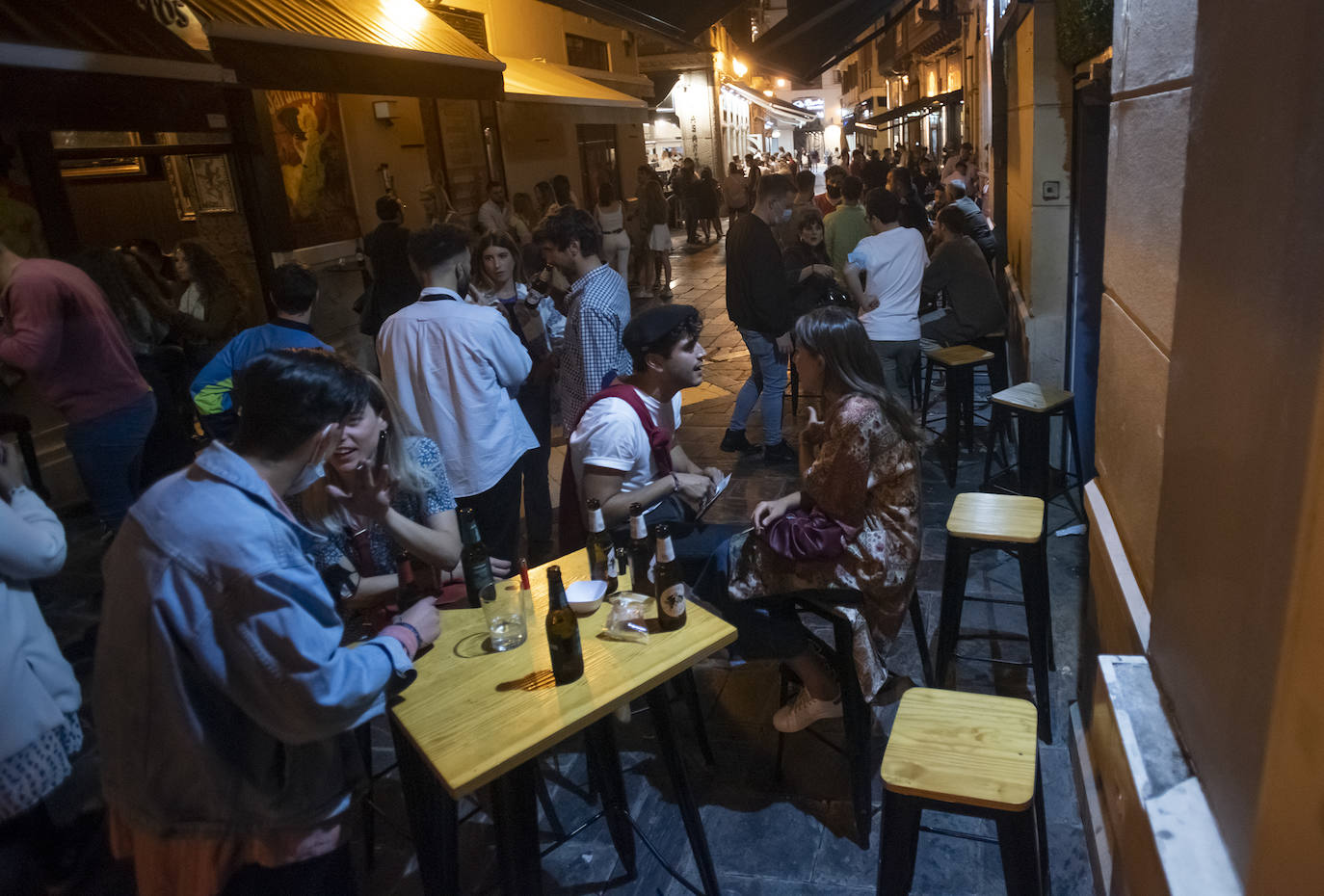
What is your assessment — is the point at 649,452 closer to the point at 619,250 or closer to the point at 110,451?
the point at 110,451

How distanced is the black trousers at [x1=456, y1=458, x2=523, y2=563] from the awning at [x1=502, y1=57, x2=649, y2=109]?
227 inches

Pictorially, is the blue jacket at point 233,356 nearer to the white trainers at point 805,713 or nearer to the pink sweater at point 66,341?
the pink sweater at point 66,341

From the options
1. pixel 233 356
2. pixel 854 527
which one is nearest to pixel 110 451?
pixel 233 356

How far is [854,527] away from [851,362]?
0.58 meters

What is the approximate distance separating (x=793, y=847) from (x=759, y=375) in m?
3.89

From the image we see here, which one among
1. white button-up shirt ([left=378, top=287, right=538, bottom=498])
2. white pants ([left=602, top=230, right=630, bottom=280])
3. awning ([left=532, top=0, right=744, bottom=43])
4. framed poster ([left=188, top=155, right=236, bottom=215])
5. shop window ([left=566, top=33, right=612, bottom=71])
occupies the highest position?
shop window ([left=566, top=33, right=612, bottom=71])

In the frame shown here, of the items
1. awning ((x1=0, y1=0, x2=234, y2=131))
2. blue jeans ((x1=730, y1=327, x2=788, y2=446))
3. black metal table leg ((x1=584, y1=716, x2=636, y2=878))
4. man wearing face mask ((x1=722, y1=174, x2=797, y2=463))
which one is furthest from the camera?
blue jeans ((x1=730, y1=327, x2=788, y2=446))

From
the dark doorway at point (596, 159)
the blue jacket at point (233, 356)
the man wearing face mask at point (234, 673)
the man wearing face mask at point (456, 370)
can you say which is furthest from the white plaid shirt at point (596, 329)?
the dark doorway at point (596, 159)

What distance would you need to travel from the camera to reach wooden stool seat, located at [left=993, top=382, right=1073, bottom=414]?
443cm

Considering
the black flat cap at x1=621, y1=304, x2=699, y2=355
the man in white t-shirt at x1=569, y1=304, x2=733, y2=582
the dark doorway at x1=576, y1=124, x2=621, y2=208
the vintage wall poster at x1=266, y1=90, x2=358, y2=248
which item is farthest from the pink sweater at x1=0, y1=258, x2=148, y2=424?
the dark doorway at x1=576, y1=124, x2=621, y2=208

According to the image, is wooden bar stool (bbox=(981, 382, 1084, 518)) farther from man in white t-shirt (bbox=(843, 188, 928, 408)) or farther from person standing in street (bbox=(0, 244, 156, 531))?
person standing in street (bbox=(0, 244, 156, 531))

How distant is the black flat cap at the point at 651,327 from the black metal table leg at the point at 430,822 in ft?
4.91

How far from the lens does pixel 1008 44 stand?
756 cm

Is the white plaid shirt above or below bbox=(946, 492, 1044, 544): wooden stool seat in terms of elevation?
above
